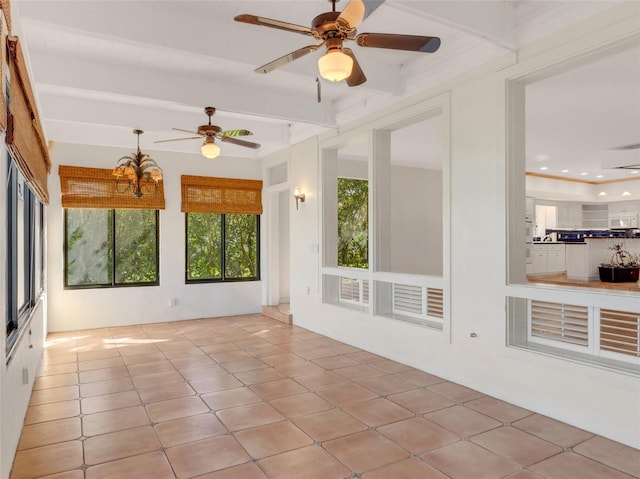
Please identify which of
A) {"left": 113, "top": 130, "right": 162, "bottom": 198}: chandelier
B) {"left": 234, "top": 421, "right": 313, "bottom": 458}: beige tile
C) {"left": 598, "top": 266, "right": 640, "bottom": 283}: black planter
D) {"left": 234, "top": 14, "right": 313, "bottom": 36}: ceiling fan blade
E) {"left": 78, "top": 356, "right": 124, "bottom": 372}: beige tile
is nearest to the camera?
{"left": 234, "top": 14, "right": 313, "bottom": 36}: ceiling fan blade

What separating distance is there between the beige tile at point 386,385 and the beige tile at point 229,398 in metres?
1.03

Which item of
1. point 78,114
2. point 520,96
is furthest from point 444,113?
point 78,114

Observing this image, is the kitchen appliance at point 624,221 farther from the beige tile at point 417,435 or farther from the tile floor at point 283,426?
the beige tile at point 417,435

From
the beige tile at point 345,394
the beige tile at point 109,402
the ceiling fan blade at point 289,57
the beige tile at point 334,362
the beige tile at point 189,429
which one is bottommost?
the beige tile at point 109,402

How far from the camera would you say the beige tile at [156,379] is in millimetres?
4285

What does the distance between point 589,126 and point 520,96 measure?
10.9ft

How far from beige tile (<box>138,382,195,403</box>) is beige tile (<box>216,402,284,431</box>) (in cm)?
62

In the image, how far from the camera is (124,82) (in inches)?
179

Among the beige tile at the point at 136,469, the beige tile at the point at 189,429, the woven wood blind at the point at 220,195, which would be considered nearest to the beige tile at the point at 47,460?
the beige tile at the point at 136,469

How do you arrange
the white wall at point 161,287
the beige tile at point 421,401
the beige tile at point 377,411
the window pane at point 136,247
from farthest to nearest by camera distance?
the window pane at point 136,247 → the white wall at point 161,287 → the beige tile at point 421,401 → the beige tile at point 377,411

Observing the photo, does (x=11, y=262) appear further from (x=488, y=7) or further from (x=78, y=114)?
(x=488, y=7)

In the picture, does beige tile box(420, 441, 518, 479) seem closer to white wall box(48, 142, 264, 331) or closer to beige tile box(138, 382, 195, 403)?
beige tile box(138, 382, 195, 403)

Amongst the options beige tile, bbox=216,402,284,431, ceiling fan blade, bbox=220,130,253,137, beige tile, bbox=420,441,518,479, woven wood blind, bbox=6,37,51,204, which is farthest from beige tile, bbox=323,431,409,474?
ceiling fan blade, bbox=220,130,253,137

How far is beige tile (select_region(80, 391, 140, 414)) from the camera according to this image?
3.69 metres
